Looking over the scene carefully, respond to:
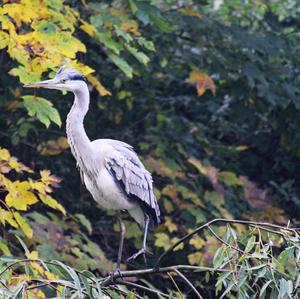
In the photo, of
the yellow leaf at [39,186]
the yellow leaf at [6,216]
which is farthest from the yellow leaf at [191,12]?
the yellow leaf at [6,216]

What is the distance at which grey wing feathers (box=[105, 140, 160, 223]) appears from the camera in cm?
405

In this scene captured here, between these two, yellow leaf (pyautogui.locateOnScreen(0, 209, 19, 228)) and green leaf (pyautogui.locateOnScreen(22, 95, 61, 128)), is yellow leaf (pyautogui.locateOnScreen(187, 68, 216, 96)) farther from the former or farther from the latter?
yellow leaf (pyautogui.locateOnScreen(0, 209, 19, 228))

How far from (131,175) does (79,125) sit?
0.37 meters

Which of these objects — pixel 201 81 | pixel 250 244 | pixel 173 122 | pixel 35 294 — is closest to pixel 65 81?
pixel 35 294

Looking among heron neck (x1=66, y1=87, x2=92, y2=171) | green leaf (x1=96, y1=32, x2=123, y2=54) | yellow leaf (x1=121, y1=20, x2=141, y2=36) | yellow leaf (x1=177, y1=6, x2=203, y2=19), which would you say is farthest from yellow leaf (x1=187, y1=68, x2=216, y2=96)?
heron neck (x1=66, y1=87, x2=92, y2=171)

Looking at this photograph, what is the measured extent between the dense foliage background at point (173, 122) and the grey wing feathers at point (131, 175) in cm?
68

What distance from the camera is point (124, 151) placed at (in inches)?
163

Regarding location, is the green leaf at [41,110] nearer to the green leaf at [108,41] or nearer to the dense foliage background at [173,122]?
the dense foliage background at [173,122]

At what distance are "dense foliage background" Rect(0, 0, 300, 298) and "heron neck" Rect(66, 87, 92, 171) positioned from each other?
1.79 feet

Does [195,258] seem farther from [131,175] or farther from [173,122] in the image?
[131,175]

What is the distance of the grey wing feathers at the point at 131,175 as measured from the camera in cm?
405

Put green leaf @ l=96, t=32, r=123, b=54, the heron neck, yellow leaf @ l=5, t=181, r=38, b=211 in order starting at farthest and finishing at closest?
green leaf @ l=96, t=32, r=123, b=54 → yellow leaf @ l=5, t=181, r=38, b=211 → the heron neck

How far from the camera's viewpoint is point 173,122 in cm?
652

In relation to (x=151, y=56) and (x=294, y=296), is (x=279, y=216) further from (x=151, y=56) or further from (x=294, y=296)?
(x=294, y=296)
